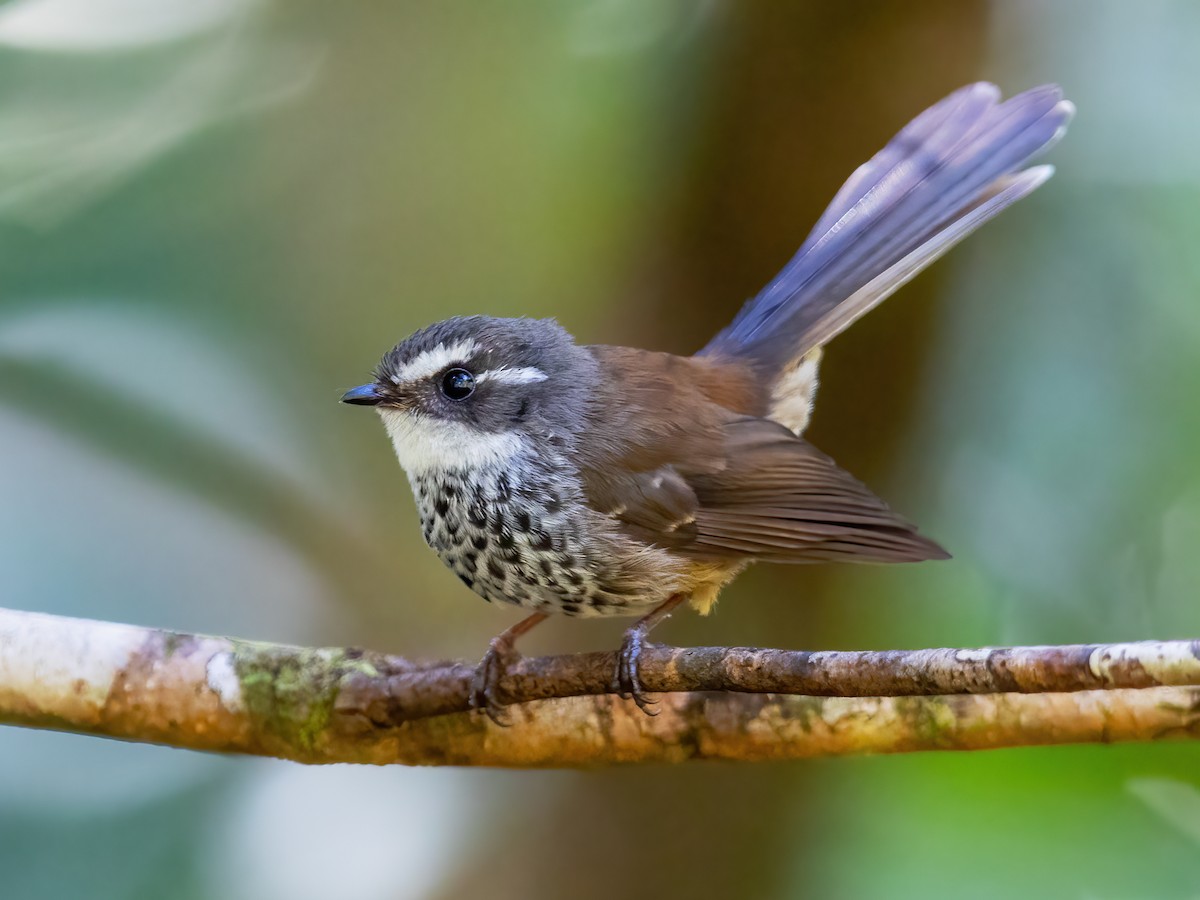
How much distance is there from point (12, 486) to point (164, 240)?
2.27ft

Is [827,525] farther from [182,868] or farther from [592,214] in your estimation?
[182,868]

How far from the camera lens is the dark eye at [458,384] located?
80.7 inches

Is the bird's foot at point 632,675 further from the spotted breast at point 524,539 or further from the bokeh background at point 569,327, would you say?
the bokeh background at point 569,327

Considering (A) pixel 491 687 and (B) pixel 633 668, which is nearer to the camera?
(B) pixel 633 668

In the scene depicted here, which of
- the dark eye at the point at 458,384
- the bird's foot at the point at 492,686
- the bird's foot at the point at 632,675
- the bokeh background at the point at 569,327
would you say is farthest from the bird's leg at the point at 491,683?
the bokeh background at the point at 569,327

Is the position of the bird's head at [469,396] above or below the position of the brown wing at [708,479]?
above

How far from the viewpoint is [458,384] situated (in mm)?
2057

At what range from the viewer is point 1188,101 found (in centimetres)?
300

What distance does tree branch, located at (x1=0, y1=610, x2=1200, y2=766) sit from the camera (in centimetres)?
167

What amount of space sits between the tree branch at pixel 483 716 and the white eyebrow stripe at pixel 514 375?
509mm

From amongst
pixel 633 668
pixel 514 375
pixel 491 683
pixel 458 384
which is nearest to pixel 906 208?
pixel 514 375

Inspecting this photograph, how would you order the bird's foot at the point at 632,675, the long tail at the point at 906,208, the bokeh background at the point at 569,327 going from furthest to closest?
the bokeh background at the point at 569,327
the long tail at the point at 906,208
the bird's foot at the point at 632,675

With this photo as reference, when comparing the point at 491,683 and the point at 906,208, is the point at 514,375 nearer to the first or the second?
the point at 491,683

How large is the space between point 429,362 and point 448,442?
0.14 m
